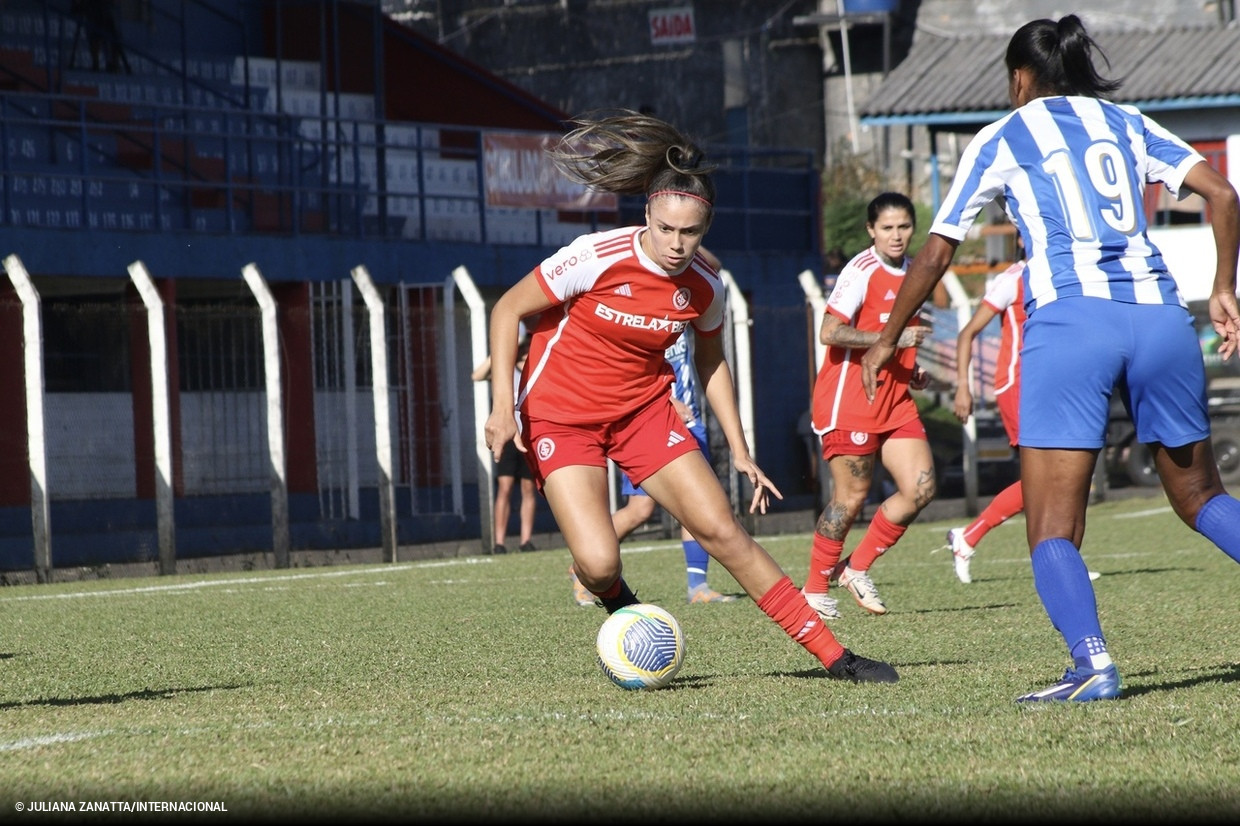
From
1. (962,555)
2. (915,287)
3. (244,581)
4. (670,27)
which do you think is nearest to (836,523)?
(962,555)

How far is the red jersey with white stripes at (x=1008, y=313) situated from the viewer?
1177cm

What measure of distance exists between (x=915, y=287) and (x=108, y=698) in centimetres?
315

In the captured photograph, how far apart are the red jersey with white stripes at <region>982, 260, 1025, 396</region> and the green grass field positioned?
2107 millimetres

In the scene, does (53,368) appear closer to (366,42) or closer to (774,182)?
(366,42)

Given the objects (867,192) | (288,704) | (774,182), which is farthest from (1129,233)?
(867,192)

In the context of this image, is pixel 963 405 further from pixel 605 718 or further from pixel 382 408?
pixel 382 408

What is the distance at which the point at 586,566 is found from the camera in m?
6.55

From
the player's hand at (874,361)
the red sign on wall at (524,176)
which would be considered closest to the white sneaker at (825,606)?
the player's hand at (874,361)

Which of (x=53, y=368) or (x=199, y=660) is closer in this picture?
(x=199, y=660)

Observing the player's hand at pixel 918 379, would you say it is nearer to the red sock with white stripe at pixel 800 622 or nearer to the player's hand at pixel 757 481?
the player's hand at pixel 757 481

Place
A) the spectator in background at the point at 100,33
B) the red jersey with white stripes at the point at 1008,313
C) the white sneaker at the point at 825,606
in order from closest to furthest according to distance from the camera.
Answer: the white sneaker at the point at 825,606
the red jersey with white stripes at the point at 1008,313
the spectator in background at the point at 100,33

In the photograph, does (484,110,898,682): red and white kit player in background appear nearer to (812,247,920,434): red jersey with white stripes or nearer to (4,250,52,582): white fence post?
(812,247,920,434): red jersey with white stripes

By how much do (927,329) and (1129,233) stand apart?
11.8ft

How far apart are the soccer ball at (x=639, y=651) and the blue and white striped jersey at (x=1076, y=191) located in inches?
67.0
